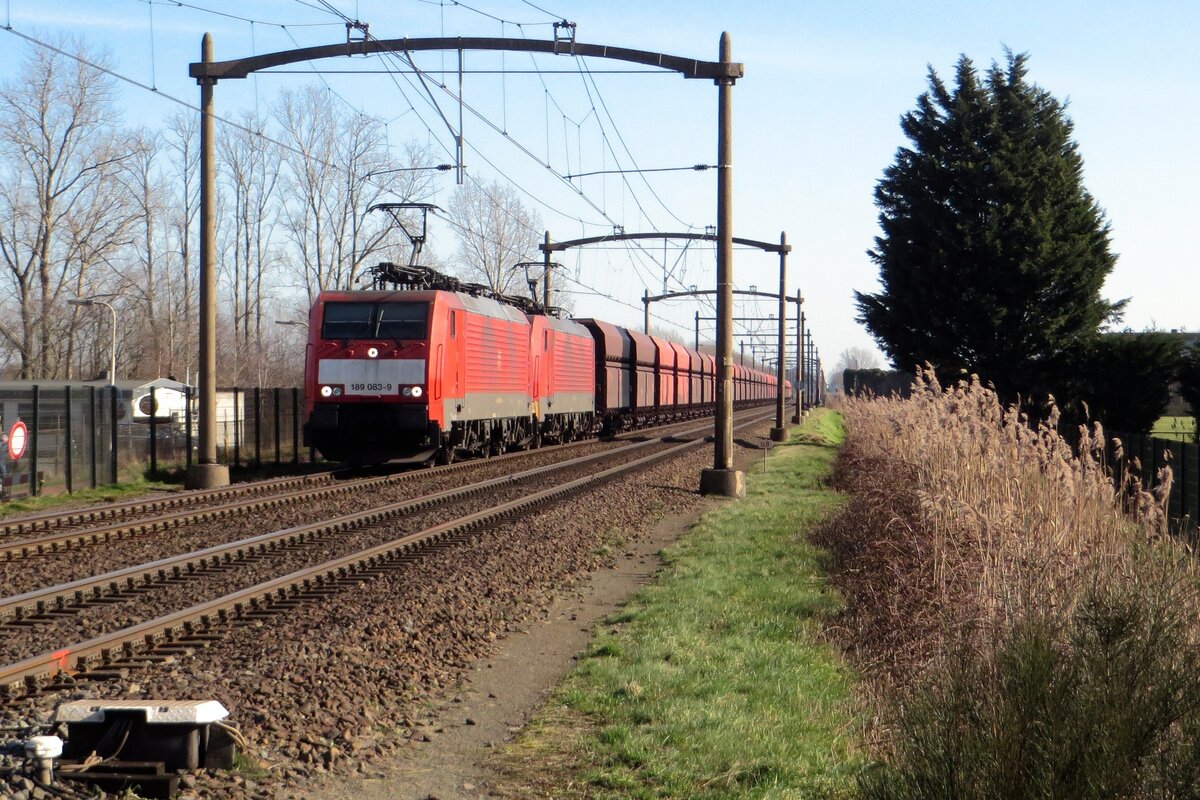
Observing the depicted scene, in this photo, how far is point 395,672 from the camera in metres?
7.18

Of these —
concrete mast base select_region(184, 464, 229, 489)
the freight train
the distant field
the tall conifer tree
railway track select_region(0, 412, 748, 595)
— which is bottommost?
railway track select_region(0, 412, 748, 595)

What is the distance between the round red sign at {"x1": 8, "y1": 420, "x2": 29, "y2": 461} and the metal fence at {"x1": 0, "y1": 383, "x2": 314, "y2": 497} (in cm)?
18

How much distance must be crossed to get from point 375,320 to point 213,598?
1277cm

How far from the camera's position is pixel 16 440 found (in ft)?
57.1

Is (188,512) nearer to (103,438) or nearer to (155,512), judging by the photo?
(155,512)

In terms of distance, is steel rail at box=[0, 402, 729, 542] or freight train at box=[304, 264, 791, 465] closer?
steel rail at box=[0, 402, 729, 542]

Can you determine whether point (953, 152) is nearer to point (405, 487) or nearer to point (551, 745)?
point (405, 487)

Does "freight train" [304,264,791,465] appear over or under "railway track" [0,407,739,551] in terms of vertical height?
over

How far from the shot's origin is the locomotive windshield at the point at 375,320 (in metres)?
21.6

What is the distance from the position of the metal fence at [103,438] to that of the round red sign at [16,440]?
0.18m

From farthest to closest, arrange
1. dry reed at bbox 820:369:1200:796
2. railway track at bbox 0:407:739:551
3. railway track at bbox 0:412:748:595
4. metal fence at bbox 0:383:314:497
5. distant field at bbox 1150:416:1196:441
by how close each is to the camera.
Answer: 1. distant field at bbox 1150:416:1196:441
2. metal fence at bbox 0:383:314:497
3. railway track at bbox 0:407:739:551
4. railway track at bbox 0:412:748:595
5. dry reed at bbox 820:369:1200:796

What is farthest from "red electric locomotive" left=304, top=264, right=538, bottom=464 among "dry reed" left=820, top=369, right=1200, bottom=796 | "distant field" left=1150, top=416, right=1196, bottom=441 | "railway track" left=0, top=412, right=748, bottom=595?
"distant field" left=1150, top=416, right=1196, bottom=441

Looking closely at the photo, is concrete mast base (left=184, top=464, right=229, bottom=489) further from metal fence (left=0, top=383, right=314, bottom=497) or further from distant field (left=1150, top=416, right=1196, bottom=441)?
distant field (left=1150, top=416, right=1196, bottom=441)

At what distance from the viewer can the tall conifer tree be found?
28.7m
